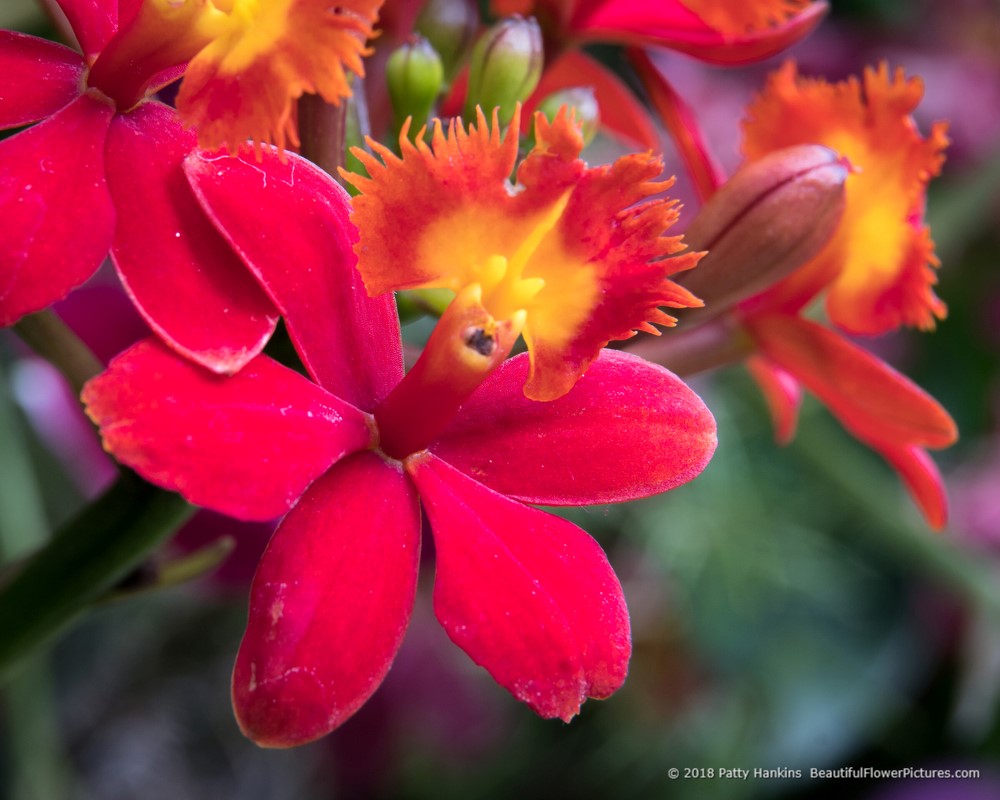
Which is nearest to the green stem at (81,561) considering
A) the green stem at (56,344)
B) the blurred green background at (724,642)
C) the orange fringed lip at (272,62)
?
A: the green stem at (56,344)

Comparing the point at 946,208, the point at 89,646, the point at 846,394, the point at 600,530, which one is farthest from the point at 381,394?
the point at 946,208

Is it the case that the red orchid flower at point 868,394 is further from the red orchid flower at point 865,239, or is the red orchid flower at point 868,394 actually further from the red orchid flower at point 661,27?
the red orchid flower at point 661,27

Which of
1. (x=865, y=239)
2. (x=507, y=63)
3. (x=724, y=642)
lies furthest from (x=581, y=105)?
(x=724, y=642)

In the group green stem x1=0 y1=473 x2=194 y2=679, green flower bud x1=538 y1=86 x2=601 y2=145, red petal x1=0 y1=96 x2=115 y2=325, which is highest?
red petal x1=0 y1=96 x2=115 y2=325

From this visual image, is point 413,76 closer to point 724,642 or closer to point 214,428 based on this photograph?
point 214,428

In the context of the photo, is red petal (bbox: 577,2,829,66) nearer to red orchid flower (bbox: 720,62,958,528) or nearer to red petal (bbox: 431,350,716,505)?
red orchid flower (bbox: 720,62,958,528)

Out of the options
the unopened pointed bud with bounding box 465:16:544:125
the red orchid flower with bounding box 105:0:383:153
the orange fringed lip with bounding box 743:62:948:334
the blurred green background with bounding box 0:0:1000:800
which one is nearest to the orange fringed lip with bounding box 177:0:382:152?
the red orchid flower with bounding box 105:0:383:153
